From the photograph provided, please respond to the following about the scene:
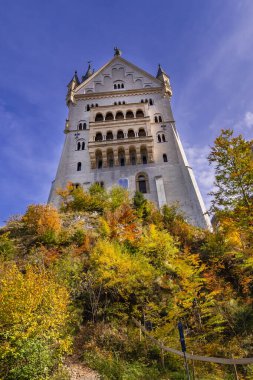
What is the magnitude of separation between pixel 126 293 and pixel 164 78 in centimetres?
4268

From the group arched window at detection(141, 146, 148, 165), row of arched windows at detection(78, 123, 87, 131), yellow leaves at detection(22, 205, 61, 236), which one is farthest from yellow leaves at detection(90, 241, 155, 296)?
row of arched windows at detection(78, 123, 87, 131)

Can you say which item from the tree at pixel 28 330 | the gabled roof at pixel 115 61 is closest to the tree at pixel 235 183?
the tree at pixel 28 330

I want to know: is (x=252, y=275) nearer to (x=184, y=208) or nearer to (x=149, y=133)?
(x=184, y=208)

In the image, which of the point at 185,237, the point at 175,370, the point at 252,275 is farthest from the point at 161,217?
the point at 175,370

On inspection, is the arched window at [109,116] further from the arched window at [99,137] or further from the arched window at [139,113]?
the arched window at [139,113]

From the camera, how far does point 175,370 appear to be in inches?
513

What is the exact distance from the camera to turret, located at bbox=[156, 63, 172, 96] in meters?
48.7

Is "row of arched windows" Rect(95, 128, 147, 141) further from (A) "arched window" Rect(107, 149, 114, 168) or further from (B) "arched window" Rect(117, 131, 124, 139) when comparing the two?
(A) "arched window" Rect(107, 149, 114, 168)

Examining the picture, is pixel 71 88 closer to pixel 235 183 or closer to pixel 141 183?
pixel 141 183

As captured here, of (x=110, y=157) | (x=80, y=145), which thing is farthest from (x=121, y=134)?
(x=80, y=145)

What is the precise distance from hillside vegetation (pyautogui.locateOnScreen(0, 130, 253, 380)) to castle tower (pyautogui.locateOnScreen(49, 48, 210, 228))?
916 cm

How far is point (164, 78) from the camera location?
166 feet

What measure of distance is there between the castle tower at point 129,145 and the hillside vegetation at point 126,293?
9156 millimetres

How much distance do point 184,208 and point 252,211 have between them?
18639mm
